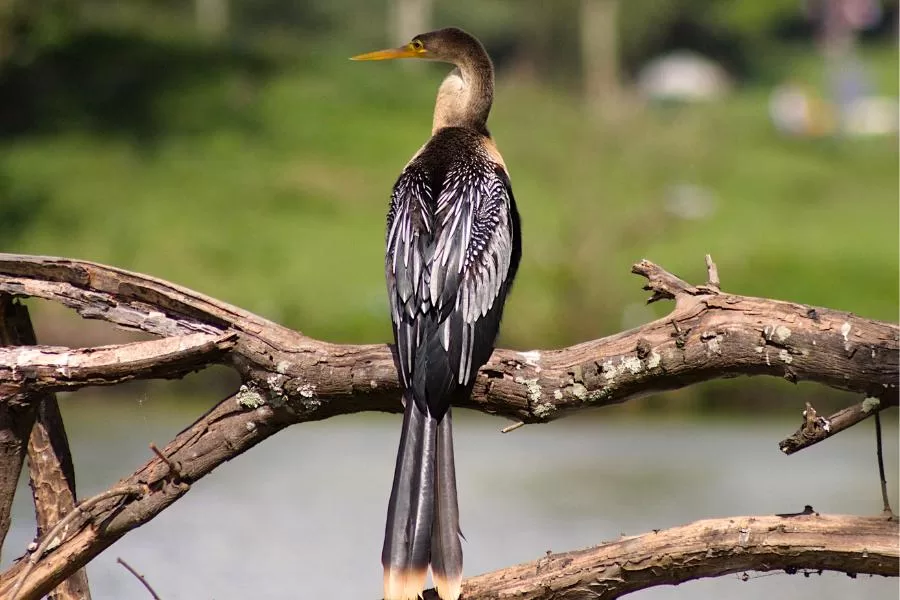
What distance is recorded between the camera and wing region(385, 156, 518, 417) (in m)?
3.80

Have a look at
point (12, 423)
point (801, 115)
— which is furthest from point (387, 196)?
point (12, 423)

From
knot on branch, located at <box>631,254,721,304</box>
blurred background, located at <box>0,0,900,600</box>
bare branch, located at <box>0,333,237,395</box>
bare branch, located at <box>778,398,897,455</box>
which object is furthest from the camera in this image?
blurred background, located at <box>0,0,900,600</box>

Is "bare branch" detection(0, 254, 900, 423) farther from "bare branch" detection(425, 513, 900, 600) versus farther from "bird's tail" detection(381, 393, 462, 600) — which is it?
"bare branch" detection(425, 513, 900, 600)

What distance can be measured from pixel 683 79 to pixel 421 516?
2126 cm

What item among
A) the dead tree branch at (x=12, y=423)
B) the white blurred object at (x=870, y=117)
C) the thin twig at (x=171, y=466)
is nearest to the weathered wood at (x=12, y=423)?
the dead tree branch at (x=12, y=423)

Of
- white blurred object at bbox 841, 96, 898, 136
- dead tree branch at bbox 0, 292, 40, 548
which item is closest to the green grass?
white blurred object at bbox 841, 96, 898, 136

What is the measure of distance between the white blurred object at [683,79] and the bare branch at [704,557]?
1972 cm

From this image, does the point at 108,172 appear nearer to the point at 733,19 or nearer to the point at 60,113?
the point at 60,113

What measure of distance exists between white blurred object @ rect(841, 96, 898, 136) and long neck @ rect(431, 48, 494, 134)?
58.0 feet

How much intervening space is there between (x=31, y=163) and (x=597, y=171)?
24.0 feet

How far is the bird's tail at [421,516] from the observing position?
11.6 feet

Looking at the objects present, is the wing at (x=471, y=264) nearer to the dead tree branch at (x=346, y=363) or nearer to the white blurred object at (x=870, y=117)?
the dead tree branch at (x=346, y=363)

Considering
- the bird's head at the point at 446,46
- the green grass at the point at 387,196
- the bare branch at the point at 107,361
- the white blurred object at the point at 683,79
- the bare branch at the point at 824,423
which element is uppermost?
the white blurred object at the point at 683,79

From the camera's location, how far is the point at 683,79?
23.9 meters
